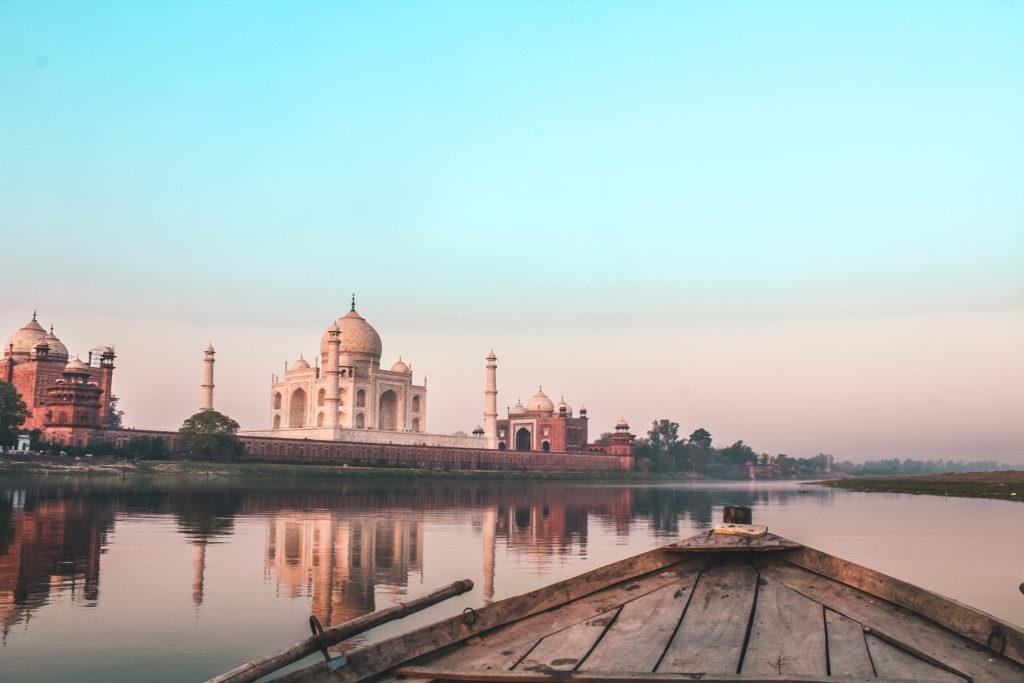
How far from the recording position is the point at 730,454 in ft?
443

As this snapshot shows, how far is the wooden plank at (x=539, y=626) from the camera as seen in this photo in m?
6.01

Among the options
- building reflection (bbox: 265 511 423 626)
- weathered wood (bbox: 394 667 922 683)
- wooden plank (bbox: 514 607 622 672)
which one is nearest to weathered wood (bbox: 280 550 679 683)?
weathered wood (bbox: 394 667 922 683)

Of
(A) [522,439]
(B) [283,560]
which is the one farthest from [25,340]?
(B) [283,560]

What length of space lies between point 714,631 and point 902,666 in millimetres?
1183

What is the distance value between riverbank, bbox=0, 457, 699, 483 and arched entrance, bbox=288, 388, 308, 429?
15637 millimetres

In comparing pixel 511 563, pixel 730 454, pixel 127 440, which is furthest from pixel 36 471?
pixel 730 454

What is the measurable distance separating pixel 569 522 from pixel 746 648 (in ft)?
79.1

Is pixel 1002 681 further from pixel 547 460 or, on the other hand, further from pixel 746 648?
pixel 547 460

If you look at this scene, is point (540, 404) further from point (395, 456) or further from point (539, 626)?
point (539, 626)

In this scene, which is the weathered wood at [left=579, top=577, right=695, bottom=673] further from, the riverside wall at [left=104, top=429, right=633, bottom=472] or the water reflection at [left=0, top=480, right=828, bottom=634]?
the riverside wall at [left=104, top=429, right=633, bottom=472]

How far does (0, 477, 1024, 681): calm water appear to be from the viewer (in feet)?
34.2

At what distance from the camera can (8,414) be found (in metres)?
54.4

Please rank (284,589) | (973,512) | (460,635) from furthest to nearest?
(973,512), (284,589), (460,635)

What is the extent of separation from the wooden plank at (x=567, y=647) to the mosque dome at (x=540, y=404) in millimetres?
93216
